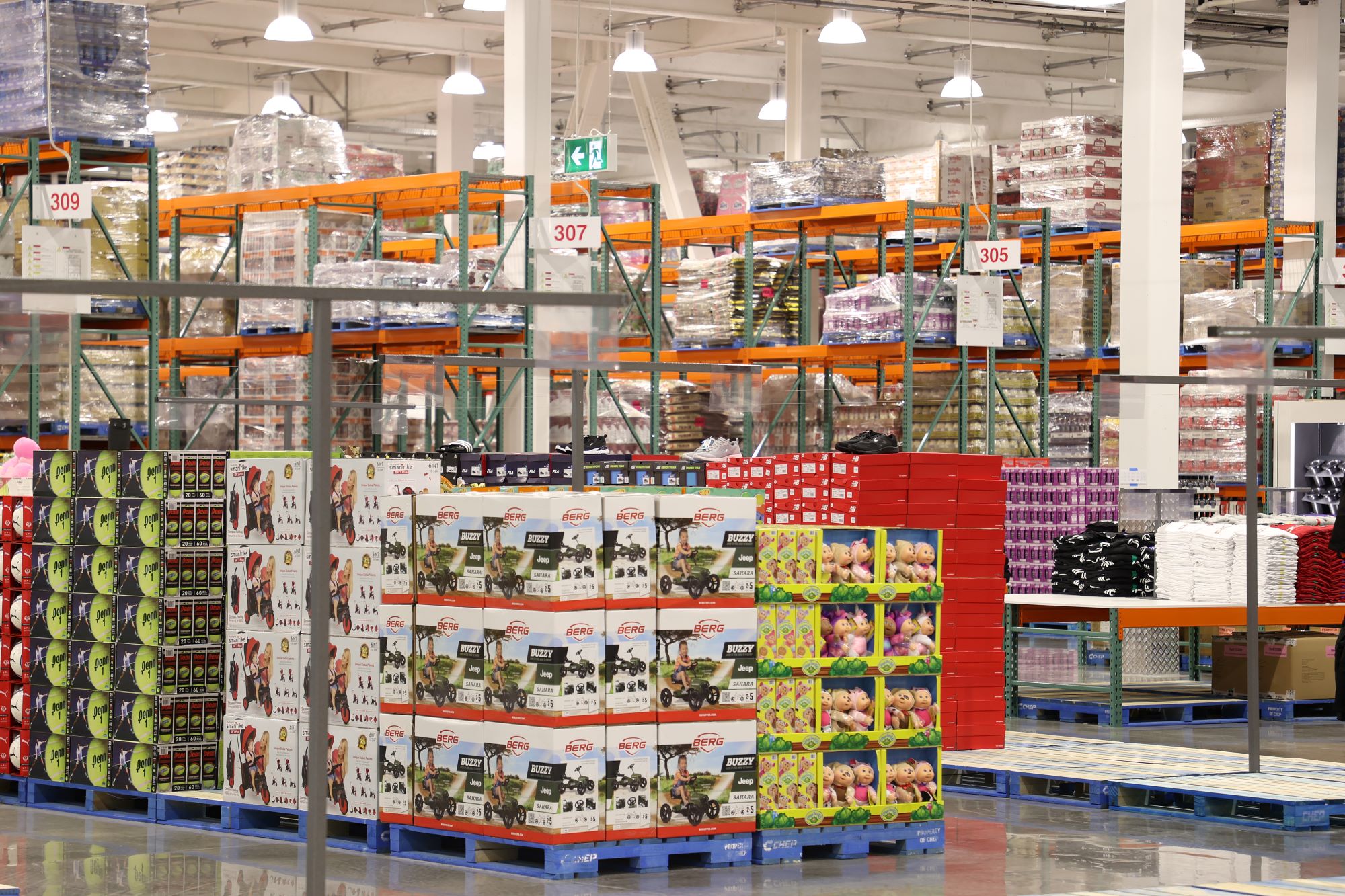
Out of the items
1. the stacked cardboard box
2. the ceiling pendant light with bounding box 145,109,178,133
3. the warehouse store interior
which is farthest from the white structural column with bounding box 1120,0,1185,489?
the ceiling pendant light with bounding box 145,109,178,133

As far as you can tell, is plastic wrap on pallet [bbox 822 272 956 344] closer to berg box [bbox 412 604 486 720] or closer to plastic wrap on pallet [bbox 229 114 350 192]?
plastic wrap on pallet [bbox 229 114 350 192]

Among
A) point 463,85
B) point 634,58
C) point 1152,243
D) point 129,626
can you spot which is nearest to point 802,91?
point 634,58

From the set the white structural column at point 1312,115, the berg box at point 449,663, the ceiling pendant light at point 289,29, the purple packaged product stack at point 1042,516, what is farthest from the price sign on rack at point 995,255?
the berg box at point 449,663

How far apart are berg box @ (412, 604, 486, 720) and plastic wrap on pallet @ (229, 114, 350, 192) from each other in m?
10.5

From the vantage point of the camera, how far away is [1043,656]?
2067 centimetres

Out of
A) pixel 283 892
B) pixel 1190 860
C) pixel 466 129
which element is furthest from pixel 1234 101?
pixel 283 892

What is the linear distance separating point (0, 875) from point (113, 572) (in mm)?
2048

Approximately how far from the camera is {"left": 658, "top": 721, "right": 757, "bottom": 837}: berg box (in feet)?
27.8

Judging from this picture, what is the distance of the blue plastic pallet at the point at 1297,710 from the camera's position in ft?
48.7

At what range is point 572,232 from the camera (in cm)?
1568

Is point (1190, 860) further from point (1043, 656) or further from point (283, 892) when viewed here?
point (1043, 656)

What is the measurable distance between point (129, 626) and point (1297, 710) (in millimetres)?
9135

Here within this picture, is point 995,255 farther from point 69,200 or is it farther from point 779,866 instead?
point 779,866

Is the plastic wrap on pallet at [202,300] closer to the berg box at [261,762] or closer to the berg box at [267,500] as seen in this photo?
the berg box at [267,500]
